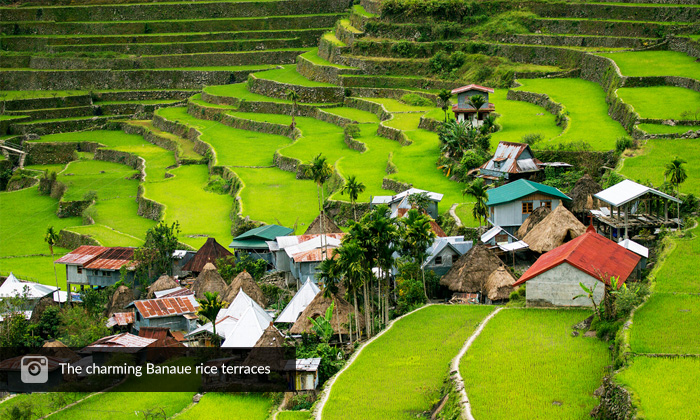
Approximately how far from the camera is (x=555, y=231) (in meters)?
36.0

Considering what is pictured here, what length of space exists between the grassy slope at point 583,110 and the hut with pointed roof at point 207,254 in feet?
55.9

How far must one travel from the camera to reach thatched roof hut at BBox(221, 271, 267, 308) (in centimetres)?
3916

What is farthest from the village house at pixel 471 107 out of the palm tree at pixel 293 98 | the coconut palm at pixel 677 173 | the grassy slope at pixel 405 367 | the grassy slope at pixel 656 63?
the grassy slope at pixel 405 367

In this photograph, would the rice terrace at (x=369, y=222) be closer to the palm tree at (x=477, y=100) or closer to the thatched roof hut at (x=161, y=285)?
the thatched roof hut at (x=161, y=285)

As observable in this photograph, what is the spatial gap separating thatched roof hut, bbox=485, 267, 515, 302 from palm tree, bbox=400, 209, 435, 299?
2.64 metres

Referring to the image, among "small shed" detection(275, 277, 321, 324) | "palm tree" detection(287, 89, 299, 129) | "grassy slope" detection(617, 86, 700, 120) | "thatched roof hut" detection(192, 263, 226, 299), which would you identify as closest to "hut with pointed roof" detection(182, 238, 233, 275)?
"thatched roof hut" detection(192, 263, 226, 299)

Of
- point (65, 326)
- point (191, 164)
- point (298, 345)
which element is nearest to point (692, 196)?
point (298, 345)

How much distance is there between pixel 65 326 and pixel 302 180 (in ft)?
73.4

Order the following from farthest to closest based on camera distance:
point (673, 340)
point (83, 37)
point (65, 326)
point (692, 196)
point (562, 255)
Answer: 1. point (83, 37)
2. point (65, 326)
3. point (692, 196)
4. point (562, 255)
5. point (673, 340)

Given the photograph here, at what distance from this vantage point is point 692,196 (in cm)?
3588

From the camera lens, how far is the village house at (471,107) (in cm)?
5581

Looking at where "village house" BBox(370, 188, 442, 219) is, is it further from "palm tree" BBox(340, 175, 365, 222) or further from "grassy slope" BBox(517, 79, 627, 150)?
"grassy slope" BBox(517, 79, 627, 150)

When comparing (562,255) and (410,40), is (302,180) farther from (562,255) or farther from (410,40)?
(562,255)

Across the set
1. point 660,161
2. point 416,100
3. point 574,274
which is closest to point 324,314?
point 574,274
